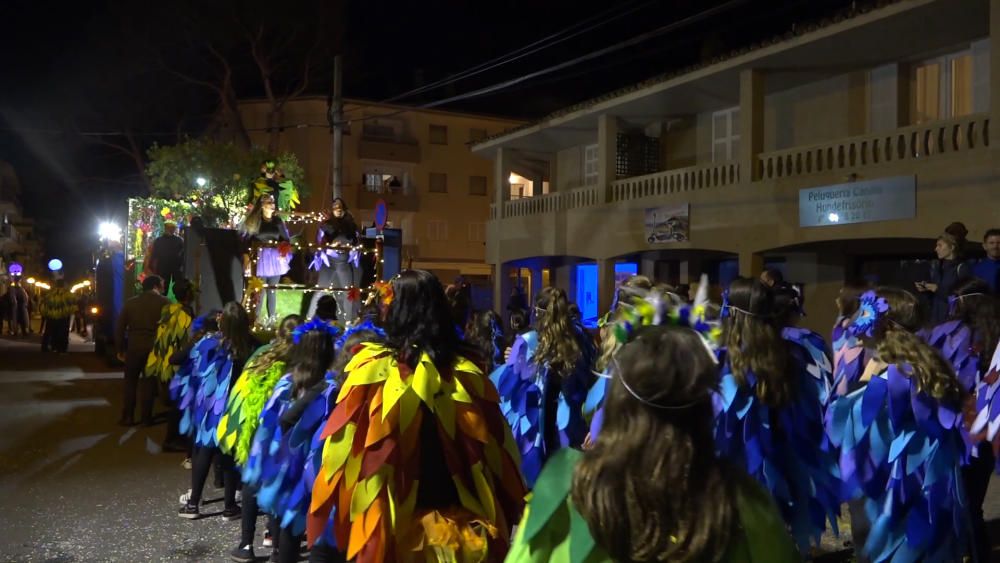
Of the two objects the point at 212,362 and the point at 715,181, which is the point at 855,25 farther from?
the point at 212,362

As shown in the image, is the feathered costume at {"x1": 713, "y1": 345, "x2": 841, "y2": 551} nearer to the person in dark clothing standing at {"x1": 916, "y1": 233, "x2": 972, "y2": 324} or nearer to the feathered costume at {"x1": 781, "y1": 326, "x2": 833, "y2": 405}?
the feathered costume at {"x1": 781, "y1": 326, "x2": 833, "y2": 405}

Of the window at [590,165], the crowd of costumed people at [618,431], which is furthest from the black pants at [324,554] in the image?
the window at [590,165]

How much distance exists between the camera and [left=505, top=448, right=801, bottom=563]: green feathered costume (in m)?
1.84

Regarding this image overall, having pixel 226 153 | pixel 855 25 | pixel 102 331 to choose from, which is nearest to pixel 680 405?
pixel 855 25

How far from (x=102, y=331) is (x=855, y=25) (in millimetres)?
16741

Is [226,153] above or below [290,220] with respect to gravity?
above

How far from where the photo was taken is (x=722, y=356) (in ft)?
14.8

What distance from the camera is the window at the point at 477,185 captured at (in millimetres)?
42344

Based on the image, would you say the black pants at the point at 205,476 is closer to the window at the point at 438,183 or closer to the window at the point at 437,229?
the window at the point at 437,229

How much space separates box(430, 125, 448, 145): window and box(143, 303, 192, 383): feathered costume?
32172 mm

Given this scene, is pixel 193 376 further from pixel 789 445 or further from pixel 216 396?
pixel 789 445

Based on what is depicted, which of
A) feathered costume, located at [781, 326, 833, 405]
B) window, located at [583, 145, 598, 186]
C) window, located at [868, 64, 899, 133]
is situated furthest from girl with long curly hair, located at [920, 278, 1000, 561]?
window, located at [583, 145, 598, 186]

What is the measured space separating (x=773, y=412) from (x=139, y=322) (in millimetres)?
8688

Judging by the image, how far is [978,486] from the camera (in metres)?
4.97
